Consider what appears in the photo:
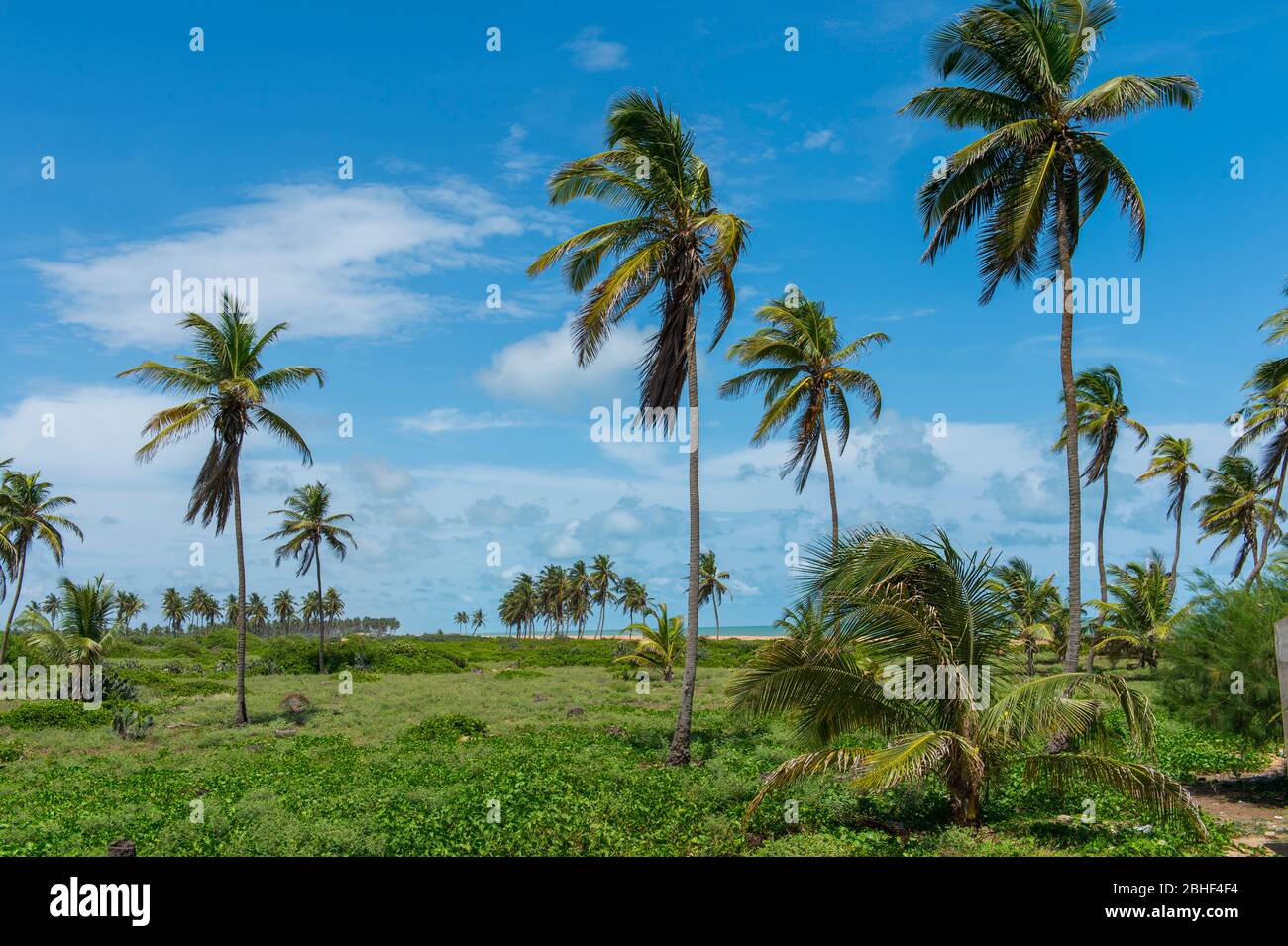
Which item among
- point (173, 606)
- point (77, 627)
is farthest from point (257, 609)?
point (77, 627)

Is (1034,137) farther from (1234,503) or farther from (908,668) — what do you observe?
(1234,503)

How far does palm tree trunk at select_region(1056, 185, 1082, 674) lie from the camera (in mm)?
17156

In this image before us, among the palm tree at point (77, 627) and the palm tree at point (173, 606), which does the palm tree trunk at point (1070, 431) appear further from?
the palm tree at point (173, 606)

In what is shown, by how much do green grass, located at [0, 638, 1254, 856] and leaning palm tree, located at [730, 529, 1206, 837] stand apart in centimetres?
99

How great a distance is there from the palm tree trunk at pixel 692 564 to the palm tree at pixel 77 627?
78.4 ft

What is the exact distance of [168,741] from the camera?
23.8m

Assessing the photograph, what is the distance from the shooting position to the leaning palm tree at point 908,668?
10.9 m

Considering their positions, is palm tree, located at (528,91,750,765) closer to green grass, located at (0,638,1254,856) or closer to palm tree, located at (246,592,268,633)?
green grass, located at (0,638,1254,856)

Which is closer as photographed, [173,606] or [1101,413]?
[1101,413]

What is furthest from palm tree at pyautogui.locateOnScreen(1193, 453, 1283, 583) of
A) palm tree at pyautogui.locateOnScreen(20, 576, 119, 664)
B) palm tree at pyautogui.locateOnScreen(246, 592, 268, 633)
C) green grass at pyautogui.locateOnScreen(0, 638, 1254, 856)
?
palm tree at pyautogui.locateOnScreen(246, 592, 268, 633)

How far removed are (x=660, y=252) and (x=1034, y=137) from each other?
8.26m

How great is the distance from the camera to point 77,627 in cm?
3112
